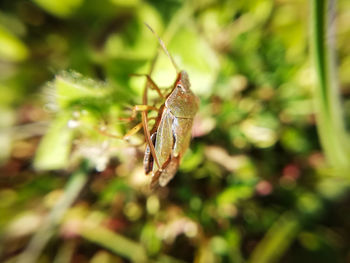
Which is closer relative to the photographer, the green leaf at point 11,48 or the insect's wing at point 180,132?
the insect's wing at point 180,132

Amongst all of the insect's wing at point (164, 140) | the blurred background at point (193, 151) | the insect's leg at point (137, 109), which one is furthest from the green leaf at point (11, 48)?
the insect's wing at point (164, 140)

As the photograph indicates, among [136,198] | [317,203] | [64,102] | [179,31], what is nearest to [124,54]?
[179,31]

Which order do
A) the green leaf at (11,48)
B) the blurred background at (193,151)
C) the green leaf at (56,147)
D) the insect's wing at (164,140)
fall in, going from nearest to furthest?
1. the insect's wing at (164,140)
2. the green leaf at (56,147)
3. the blurred background at (193,151)
4. the green leaf at (11,48)

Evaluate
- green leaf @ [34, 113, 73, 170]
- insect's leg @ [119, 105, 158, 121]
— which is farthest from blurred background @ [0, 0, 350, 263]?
insect's leg @ [119, 105, 158, 121]

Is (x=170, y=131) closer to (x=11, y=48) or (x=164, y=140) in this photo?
(x=164, y=140)

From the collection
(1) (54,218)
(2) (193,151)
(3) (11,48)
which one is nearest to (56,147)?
(1) (54,218)

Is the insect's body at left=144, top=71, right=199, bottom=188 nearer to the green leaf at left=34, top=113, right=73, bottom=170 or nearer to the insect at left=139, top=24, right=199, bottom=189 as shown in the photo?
the insect at left=139, top=24, right=199, bottom=189

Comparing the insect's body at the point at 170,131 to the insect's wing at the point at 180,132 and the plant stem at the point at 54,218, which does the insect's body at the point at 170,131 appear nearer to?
the insect's wing at the point at 180,132

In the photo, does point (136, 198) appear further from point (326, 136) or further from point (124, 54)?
point (326, 136)
